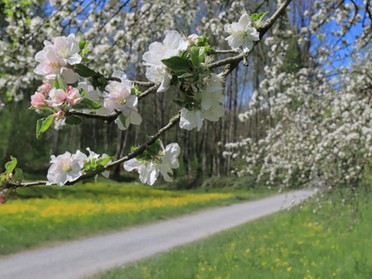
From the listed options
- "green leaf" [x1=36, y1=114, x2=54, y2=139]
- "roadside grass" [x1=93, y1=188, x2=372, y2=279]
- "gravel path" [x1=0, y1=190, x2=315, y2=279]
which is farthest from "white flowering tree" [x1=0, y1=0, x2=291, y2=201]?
"gravel path" [x1=0, y1=190, x2=315, y2=279]

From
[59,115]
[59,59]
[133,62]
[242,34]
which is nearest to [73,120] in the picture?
[59,115]

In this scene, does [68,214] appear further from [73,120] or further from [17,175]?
[73,120]

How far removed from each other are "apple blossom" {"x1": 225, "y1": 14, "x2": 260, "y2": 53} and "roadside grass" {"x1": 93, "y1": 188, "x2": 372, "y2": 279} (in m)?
5.47

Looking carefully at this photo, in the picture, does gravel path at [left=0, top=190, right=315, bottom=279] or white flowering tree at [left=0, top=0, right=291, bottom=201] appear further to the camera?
gravel path at [left=0, top=190, right=315, bottom=279]

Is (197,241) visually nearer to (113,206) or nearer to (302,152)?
(302,152)

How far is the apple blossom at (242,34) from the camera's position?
4.83 ft

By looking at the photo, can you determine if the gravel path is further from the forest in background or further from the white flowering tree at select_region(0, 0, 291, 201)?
the white flowering tree at select_region(0, 0, 291, 201)

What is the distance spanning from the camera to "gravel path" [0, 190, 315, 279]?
7418 mm

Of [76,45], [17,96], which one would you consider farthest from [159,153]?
[17,96]

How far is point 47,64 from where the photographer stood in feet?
4.51

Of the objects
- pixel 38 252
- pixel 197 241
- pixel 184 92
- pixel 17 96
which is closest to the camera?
pixel 184 92

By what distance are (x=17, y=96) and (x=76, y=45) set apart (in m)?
4.12

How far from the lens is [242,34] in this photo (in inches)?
58.5

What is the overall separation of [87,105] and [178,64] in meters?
0.27
